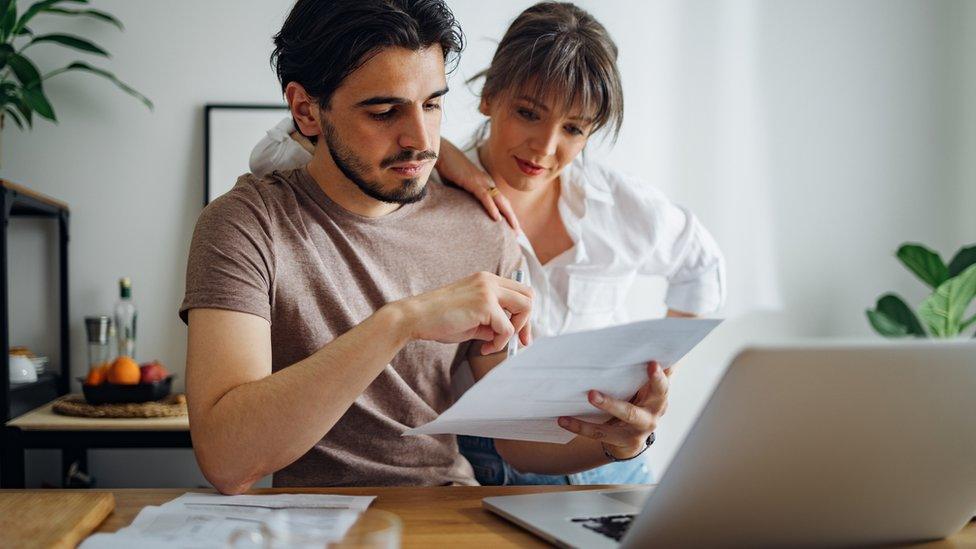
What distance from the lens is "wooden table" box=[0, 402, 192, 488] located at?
2322 mm

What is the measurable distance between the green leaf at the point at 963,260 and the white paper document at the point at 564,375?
2228 mm

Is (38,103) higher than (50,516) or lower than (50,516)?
higher

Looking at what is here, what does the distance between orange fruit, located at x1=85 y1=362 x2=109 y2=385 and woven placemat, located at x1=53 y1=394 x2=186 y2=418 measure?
0.21ft

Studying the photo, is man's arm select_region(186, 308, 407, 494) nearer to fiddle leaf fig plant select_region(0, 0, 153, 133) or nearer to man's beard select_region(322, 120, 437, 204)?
man's beard select_region(322, 120, 437, 204)

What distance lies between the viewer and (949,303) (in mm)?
2670

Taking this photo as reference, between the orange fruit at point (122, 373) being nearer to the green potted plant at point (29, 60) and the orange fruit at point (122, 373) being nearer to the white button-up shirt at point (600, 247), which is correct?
the green potted plant at point (29, 60)

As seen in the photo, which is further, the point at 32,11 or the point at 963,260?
the point at 963,260

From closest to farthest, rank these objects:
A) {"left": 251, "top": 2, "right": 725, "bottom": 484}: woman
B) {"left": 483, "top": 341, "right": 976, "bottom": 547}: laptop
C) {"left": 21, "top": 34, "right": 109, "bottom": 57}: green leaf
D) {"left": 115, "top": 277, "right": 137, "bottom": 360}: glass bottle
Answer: {"left": 483, "top": 341, "right": 976, "bottom": 547}: laptop < {"left": 251, "top": 2, "right": 725, "bottom": 484}: woman < {"left": 21, "top": 34, "right": 109, "bottom": 57}: green leaf < {"left": 115, "top": 277, "right": 137, "bottom": 360}: glass bottle

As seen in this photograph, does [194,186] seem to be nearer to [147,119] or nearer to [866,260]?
[147,119]

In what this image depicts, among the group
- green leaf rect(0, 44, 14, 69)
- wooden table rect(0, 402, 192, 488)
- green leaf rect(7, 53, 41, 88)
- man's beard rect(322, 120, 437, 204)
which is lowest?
wooden table rect(0, 402, 192, 488)

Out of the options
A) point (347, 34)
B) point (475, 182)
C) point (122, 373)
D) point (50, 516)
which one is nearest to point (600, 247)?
point (475, 182)

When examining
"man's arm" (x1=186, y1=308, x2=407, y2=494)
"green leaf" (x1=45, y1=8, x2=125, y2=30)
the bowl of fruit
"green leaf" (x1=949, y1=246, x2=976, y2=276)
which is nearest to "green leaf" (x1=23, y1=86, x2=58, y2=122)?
Answer: "green leaf" (x1=45, y1=8, x2=125, y2=30)

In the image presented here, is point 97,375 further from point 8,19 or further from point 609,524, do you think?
point 609,524

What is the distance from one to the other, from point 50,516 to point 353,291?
0.61m
